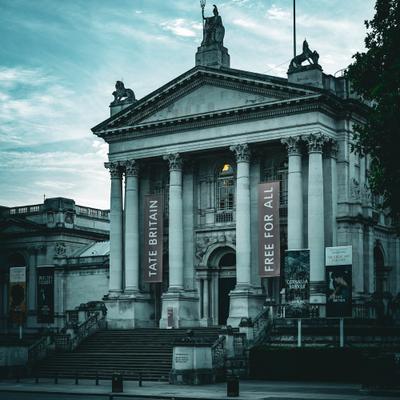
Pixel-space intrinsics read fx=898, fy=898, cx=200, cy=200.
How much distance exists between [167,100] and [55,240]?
23074 mm

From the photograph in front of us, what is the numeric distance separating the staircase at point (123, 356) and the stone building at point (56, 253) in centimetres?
1616

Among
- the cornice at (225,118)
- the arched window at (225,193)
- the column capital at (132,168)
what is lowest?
the arched window at (225,193)

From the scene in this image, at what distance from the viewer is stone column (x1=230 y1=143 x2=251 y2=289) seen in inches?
2130

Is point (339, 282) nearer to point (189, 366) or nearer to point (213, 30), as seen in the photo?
point (189, 366)

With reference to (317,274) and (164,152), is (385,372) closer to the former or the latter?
(317,274)

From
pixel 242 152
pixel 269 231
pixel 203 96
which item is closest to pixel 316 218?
pixel 269 231

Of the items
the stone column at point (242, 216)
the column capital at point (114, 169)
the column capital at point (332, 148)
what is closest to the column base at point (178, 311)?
the stone column at point (242, 216)

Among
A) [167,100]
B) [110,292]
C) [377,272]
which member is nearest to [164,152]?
[167,100]

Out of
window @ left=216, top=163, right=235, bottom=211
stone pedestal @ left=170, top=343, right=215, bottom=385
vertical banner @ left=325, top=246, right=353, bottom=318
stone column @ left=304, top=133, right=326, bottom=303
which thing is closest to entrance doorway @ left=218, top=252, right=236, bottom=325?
window @ left=216, top=163, right=235, bottom=211

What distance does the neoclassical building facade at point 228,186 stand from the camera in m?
53.3

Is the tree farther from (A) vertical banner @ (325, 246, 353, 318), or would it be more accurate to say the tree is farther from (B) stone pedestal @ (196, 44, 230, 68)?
(B) stone pedestal @ (196, 44, 230, 68)

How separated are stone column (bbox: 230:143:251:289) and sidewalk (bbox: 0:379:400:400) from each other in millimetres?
12054

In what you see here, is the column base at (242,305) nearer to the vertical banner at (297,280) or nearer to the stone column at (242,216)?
the stone column at (242,216)

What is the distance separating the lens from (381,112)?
3650 centimetres
